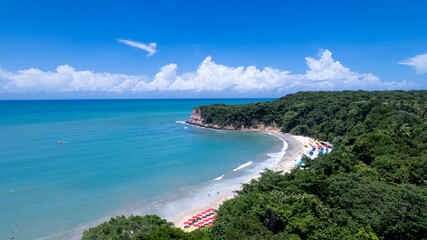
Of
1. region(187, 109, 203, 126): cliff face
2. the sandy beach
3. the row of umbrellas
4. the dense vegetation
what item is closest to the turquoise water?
the sandy beach

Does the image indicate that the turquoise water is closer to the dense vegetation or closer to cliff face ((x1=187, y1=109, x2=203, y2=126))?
the dense vegetation


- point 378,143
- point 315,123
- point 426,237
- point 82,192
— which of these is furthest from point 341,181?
point 315,123

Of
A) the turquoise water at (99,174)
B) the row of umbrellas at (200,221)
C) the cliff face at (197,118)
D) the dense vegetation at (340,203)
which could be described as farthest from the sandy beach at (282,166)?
the cliff face at (197,118)

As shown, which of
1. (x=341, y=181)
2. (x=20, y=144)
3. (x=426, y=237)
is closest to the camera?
(x=426, y=237)

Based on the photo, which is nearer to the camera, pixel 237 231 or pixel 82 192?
pixel 237 231

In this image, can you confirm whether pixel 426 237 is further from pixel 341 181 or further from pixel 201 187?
pixel 201 187
